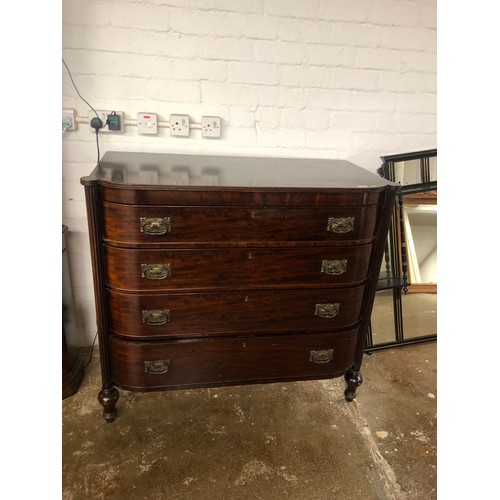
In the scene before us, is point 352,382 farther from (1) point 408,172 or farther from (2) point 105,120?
(2) point 105,120

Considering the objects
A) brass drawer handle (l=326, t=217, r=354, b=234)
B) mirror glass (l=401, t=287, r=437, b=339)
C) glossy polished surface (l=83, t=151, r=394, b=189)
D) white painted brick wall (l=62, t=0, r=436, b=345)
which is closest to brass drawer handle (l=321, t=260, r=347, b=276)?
brass drawer handle (l=326, t=217, r=354, b=234)

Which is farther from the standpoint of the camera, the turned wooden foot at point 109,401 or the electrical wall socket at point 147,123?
the electrical wall socket at point 147,123

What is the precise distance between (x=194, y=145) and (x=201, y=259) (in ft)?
2.33

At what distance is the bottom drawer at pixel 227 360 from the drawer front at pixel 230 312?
0.16ft

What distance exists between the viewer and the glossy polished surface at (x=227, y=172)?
130 cm

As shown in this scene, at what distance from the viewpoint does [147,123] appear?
1725 millimetres

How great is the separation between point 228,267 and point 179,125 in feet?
2.55

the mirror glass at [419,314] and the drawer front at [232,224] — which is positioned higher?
the drawer front at [232,224]

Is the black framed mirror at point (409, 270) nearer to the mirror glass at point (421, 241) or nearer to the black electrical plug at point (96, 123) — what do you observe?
the mirror glass at point (421, 241)

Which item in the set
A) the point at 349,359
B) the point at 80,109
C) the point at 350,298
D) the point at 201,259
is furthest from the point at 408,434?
the point at 80,109

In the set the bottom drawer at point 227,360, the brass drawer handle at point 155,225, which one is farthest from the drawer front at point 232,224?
the bottom drawer at point 227,360

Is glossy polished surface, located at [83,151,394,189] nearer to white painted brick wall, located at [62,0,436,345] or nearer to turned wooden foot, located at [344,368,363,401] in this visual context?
white painted brick wall, located at [62,0,436,345]

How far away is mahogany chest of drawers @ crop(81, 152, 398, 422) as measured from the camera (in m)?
1.28

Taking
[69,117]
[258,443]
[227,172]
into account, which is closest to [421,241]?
[227,172]
